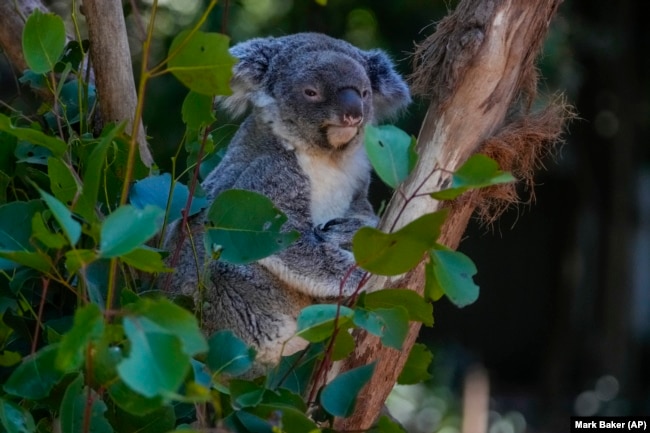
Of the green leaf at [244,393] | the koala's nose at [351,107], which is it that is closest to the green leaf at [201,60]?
the green leaf at [244,393]

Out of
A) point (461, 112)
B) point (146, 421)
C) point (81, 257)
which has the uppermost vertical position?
point (461, 112)

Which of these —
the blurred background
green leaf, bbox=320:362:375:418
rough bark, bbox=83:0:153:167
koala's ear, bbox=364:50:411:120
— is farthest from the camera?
the blurred background

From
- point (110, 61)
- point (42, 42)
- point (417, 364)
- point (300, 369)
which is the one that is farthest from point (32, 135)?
point (417, 364)

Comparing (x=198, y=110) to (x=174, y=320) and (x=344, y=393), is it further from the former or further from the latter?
(x=174, y=320)

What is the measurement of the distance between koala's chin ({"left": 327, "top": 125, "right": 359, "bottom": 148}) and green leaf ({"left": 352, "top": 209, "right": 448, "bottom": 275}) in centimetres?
148

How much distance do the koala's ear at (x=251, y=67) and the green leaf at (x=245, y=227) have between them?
52.6 inches

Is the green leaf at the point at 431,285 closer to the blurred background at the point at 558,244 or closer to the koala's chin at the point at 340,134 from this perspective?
the koala's chin at the point at 340,134

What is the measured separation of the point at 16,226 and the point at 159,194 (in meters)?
0.36

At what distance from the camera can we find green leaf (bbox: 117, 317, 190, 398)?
143 centimetres

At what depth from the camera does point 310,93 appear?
3451mm

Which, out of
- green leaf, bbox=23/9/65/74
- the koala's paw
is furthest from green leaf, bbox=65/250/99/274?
the koala's paw

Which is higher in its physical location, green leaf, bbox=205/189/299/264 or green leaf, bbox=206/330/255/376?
green leaf, bbox=205/189/299/264

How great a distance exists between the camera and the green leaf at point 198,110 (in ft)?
7.53

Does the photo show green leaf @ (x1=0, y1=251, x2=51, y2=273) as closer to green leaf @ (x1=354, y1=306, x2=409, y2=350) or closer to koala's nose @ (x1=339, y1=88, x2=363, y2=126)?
green leaf @ (x1=354, y1=306, x2=409, y2=350)
